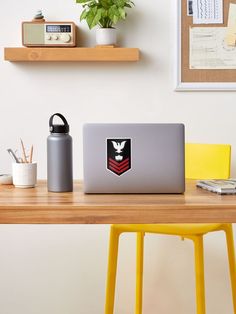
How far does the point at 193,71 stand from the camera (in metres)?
2.89

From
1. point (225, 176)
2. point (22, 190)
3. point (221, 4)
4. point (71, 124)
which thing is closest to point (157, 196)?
point (22, 190)

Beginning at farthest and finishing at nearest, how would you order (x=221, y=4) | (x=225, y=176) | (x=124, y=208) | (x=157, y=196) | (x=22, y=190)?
(x=221, y=4), (x=225, y=176), (x=22, y=190), (x=157, y=196), (x=124, y=208)

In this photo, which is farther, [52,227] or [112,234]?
[52,227]

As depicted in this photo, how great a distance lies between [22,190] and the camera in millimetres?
1809

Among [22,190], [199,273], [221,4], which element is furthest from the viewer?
[221,4]

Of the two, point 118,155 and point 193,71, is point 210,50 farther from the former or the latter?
point 118,155

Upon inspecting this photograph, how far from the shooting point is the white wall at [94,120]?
9.55 ft

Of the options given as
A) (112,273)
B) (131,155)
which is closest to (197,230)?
(112,273)

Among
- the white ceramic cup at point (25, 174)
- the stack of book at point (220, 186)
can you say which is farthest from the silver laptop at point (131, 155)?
the white ceramic cup at point (25, 174)

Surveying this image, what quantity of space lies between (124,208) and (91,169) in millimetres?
231

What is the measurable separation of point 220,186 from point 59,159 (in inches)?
18.4

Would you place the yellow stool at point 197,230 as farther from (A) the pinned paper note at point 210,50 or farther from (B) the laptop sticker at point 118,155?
(B) the laptop sticker at point 118,155

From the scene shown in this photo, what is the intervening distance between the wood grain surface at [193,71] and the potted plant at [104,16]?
0.30 m

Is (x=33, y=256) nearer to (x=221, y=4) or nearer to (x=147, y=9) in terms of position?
(x=147, y=9)
